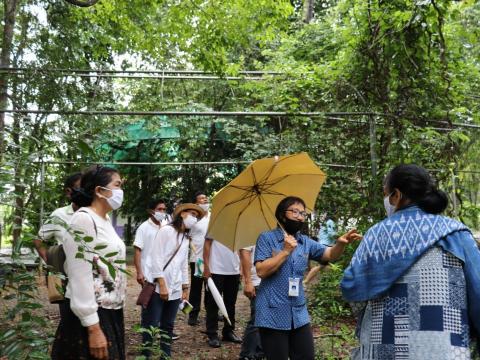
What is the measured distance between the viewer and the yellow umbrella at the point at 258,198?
496 cm

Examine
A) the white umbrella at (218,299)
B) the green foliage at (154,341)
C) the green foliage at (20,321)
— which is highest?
the green foliage at (20,321)

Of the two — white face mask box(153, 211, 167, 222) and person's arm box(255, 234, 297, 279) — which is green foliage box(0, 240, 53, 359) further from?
white face mask box(153, 211, 167, 222)

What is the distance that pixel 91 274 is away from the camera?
2.97 meters

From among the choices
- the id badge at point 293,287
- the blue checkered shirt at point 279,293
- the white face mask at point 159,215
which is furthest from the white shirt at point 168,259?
the id badge at point 293,287

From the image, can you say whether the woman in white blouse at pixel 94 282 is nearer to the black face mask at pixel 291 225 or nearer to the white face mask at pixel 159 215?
the black face mask at pixel 291 225

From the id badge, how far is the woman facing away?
123 centimetres

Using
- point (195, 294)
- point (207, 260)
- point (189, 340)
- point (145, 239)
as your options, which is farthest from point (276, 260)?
point (195, 294)

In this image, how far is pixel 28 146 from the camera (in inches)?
134

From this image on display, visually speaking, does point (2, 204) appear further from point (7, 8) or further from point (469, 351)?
point (7, 8)

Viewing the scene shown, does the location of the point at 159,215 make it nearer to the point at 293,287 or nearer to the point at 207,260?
the point at 207,260

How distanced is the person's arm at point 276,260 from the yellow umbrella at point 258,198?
105 cm

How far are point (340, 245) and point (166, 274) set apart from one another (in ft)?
7.03

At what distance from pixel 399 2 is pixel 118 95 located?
28.4 ft

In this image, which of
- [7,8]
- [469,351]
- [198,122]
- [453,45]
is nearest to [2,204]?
[469,351]
